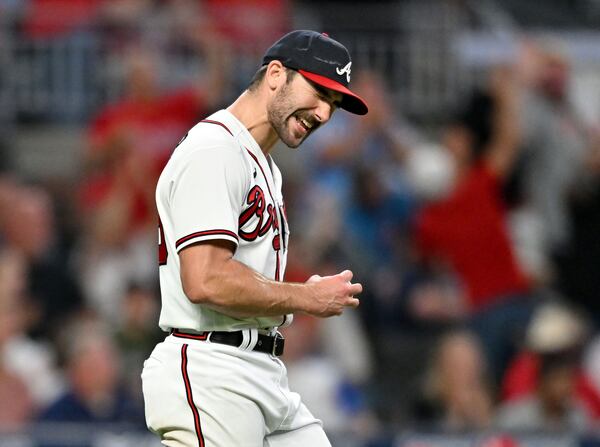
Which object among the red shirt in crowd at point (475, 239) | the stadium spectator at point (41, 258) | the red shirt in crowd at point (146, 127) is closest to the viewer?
the stadium spectator at point (41, 258)

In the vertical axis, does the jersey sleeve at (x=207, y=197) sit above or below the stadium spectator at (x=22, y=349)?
above

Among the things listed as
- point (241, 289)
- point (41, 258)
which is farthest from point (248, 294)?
point (41, 258)

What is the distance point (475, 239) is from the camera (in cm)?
872

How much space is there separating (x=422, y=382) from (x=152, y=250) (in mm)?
2066

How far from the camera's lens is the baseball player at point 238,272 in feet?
12.5

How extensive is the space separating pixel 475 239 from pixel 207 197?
5.14 m

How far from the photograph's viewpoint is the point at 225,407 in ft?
13.0

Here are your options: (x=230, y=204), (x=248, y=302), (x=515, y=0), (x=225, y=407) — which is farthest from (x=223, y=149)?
(x=515, y=0)

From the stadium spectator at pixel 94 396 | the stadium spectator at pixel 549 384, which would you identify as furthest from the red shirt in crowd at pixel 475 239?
the stadium spectator at pixel 94 396

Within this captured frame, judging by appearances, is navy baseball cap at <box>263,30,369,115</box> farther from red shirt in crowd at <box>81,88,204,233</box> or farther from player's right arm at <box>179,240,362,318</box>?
red shirt in crowd at <box>81,88,204,233</box>

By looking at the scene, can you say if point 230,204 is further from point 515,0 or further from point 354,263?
point 515,0

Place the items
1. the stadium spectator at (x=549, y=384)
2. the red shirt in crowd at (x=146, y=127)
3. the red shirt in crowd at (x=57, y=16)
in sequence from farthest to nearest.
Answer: the red shirt in crowd at (x=57, y=16) → the red shirt in crowd at (x=146, y=127) → the stadium spectator at (x=549, y=384)

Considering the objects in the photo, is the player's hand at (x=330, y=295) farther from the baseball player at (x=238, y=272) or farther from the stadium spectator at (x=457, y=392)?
the stadium spectator at (x=457, y=392)

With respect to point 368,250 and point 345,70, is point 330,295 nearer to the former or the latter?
point 345,70
